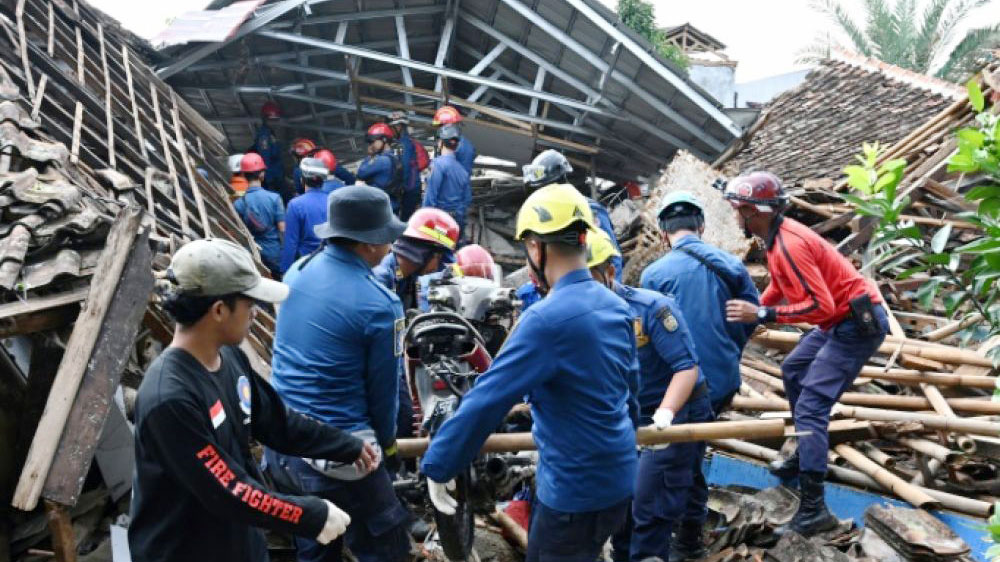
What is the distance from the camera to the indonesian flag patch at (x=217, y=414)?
2.65 m

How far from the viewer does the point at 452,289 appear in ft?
15.8

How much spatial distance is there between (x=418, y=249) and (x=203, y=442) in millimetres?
2638

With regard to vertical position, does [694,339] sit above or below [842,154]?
below

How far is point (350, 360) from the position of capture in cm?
361

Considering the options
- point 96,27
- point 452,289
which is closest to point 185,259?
point 452,289

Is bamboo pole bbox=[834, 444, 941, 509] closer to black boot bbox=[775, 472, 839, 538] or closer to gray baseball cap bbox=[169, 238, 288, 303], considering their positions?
black boot bbox=[775, 472, 839, 538]

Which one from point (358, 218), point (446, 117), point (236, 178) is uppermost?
point (446, 117)

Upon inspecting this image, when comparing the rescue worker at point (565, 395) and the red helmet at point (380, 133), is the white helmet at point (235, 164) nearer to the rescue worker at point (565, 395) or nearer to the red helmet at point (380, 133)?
the red helmet at point (380, 133)

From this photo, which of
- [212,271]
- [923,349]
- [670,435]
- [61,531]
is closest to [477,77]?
[923,349]

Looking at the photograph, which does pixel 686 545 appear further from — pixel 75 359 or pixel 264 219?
pixel 264 219

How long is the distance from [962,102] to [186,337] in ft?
32.3

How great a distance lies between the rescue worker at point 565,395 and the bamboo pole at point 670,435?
347mm

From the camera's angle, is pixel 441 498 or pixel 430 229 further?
pixel 430 229

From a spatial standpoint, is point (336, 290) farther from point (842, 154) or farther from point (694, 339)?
point (842, 154)
